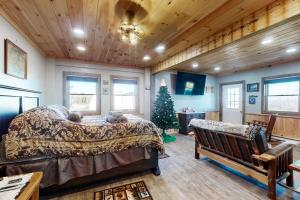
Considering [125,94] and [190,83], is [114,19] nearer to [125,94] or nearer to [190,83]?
[125,94]

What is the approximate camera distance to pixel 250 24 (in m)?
2.09

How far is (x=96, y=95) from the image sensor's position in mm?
4707

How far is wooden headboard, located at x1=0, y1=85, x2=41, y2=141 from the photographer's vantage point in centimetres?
201

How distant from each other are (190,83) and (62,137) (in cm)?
504

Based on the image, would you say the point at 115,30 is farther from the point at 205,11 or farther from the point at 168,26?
the point at 205,11

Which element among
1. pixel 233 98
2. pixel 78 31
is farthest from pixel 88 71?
pixel 233 98

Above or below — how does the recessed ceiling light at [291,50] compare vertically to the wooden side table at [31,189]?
above

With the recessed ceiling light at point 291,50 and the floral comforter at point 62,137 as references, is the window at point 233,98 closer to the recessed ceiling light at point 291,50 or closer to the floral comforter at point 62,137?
the recessed ceiling light at point 291,50

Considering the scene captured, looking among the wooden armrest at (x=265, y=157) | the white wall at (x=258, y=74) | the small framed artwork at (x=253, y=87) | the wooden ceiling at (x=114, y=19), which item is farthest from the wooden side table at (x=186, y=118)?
the wooden armrest at (x=265, y=157)

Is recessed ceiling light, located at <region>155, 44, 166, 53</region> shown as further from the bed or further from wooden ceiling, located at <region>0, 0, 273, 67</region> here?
the bed

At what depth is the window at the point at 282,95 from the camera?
4.44 meters

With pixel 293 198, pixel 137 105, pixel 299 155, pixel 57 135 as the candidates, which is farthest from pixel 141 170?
pixel 299 155

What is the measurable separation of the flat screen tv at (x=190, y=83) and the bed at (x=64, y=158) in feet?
11.9

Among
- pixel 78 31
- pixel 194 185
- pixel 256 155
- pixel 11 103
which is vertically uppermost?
pixel 78 31
